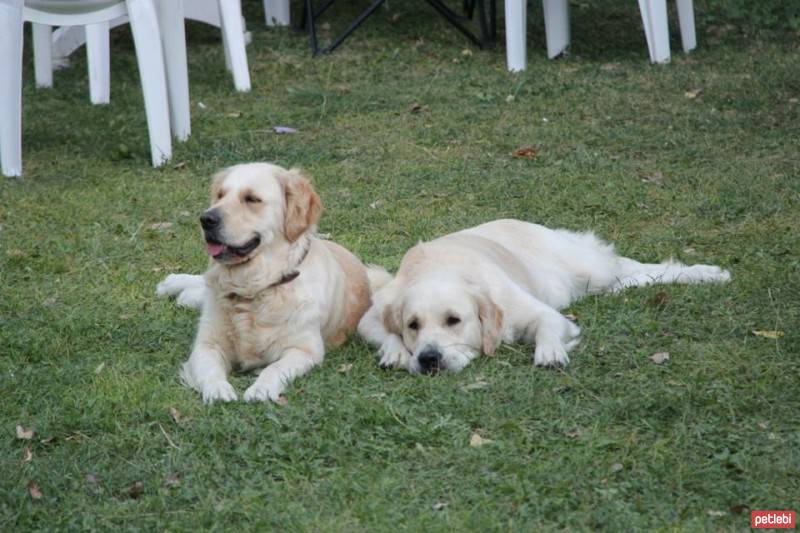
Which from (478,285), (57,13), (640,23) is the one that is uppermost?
(57,13)

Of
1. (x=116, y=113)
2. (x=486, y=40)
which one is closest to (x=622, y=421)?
(x=116, y=113)

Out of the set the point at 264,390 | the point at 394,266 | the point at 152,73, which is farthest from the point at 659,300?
the point at 152,73

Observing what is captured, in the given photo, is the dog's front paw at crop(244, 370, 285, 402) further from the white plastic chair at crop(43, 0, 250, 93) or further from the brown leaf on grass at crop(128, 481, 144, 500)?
the white plastic chair at crop(43, 0, 250, 93)

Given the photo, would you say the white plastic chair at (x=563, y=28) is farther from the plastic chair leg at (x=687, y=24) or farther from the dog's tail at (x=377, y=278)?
the dog's tail at (x=377, y=278)

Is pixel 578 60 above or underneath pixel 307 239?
underneath

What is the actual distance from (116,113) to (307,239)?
499cm

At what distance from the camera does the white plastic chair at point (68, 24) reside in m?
7.61

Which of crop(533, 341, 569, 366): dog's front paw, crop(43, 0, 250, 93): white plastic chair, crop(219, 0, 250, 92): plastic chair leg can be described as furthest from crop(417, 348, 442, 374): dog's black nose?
crop(219, 0, 250, 92): plastic chair leg

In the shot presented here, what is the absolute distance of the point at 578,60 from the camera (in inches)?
425

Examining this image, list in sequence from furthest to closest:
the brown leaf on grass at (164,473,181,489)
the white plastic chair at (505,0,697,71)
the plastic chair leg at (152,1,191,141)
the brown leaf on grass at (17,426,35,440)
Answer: the white plastic chair at (505,0,697,71), the plastic chair leg at (152,1,191,141), the brown leaf on grass at (17,426,35,440), the brown leaf on grass at (164,473,181,489)

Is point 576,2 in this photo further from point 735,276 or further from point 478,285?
point 478,285

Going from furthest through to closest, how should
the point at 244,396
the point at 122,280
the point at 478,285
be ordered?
the point at 122,280, the point at 478,285, the point at 244,396

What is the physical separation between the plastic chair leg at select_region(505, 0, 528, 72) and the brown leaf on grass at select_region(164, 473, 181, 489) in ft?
22.9

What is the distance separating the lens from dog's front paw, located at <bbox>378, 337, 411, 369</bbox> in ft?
15.7
